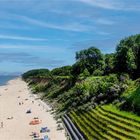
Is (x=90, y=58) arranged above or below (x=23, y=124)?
above

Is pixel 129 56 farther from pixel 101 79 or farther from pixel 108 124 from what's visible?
pixel 108 124

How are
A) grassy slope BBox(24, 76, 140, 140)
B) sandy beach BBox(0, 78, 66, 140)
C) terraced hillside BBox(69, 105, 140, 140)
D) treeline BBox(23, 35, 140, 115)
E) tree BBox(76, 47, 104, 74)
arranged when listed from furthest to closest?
tree BBox(76, 47, 104, 74), treeline BBox(23, 35, 140, 115), sandy beach BBox(0, 78, 66, 140), grassy slope BBox(24, 76, 140, 140), terraced hillside BBox(69, 105, 140, 140)

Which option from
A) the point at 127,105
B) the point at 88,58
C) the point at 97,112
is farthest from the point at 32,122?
the point at 88,58

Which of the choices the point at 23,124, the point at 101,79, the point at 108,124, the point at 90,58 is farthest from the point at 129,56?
the point at 90,58

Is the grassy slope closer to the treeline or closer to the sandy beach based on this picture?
the treeline

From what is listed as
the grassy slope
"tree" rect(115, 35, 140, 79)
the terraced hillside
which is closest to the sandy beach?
the grassy slope

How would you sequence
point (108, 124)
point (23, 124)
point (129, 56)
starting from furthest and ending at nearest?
point (129, 56)
point (23, 124)
point (108, 124)

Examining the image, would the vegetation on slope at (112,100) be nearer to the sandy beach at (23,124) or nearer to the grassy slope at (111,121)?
the grassy slope at (111,121)

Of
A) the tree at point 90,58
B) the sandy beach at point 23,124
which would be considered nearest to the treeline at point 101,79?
the tree at point 90,58

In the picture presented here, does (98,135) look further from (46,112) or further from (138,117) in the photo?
(46,112)
